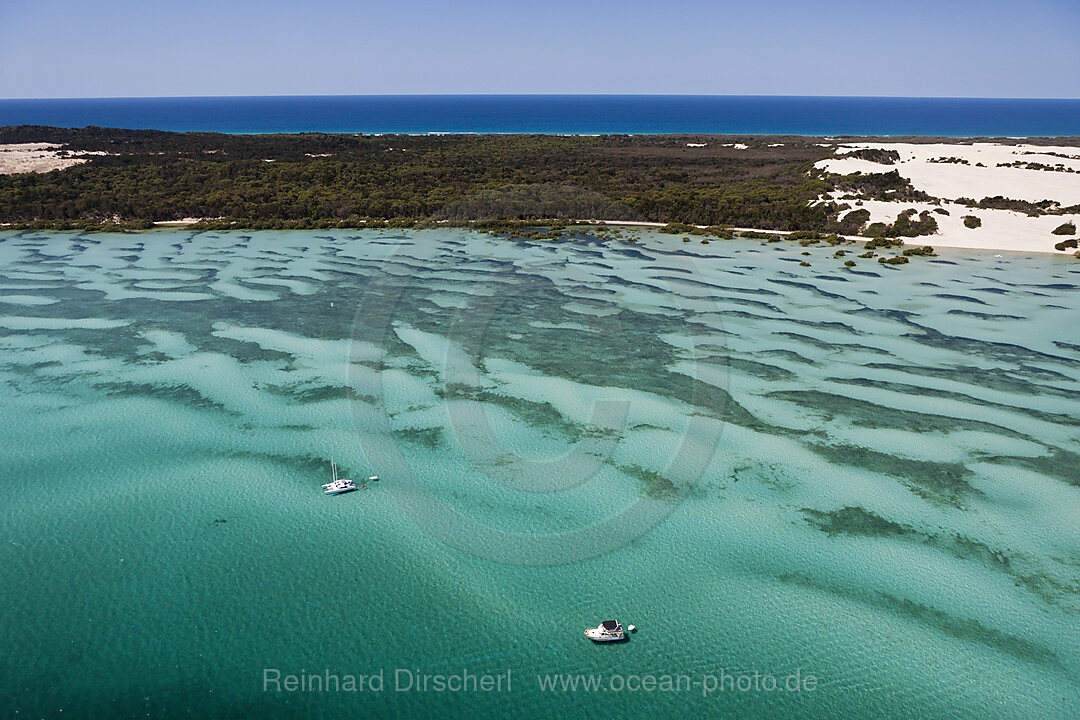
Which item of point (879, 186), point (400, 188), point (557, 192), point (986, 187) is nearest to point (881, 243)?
point (879, 186)

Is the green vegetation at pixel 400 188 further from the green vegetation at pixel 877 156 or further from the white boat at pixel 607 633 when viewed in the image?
the white boat at pixel 607 633

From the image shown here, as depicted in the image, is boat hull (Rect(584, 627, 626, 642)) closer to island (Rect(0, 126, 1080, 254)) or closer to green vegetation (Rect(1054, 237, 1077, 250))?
island (Rect(0, 126, 1080, 254))

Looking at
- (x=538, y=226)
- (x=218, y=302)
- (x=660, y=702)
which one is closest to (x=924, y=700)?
(x=660, y=702)

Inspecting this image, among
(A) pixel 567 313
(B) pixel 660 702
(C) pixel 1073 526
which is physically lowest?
(B) pixel 660 702

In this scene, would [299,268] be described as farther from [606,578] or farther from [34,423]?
[606,578]

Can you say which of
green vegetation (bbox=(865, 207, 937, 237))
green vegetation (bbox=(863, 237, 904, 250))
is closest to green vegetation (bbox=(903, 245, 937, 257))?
green vegetation (bbox=(863, 237, 904, 250))

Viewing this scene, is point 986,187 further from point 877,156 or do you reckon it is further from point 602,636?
point 602,636

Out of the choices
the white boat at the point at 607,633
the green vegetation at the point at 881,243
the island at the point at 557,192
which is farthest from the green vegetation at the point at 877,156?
the white boat at the point at 607,633
